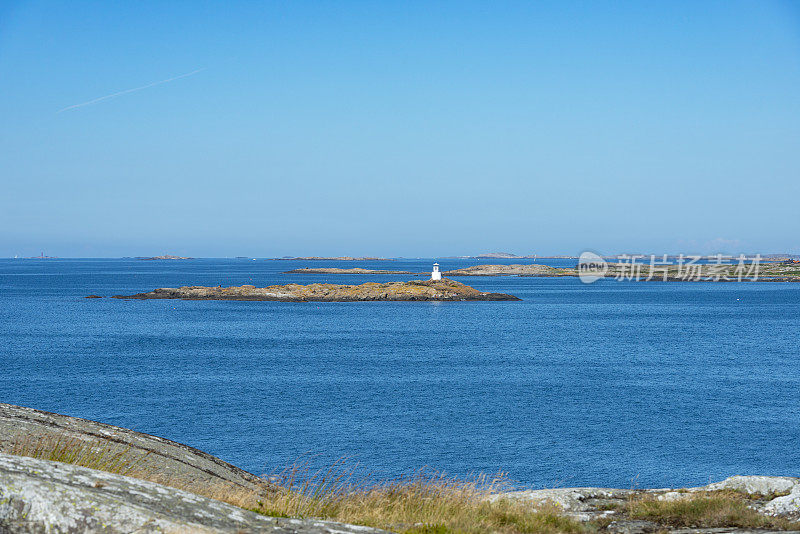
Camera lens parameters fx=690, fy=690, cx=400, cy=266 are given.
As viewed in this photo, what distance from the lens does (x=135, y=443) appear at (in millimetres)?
10789

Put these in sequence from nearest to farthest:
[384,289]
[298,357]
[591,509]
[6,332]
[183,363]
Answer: [591,509], [183,363], [298,357], [6,332], [384,289]

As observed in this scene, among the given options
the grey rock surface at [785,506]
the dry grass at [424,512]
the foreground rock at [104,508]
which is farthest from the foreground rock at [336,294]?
the foreground rock at [104,508]

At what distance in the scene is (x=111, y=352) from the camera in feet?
203

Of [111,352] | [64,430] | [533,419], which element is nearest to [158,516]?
[64,430]

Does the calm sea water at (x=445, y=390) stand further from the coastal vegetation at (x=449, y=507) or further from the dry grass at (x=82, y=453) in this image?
the dry grass at (x=82, y=453)

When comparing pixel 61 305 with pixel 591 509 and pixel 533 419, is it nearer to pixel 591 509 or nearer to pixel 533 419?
pixel 533 419

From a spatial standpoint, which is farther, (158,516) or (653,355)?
(653,355)

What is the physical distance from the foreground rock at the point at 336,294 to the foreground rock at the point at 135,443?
118 metres

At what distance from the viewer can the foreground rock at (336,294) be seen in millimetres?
129500

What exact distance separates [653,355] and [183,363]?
135 ft

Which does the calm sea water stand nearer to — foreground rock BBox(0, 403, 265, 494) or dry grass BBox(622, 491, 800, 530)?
foreground rock BBox(0, 403, 265, 494)

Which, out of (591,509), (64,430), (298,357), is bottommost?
(298,357)

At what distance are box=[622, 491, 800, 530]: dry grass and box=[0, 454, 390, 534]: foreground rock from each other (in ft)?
15.0

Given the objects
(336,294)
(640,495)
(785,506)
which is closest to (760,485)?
(785,506)
